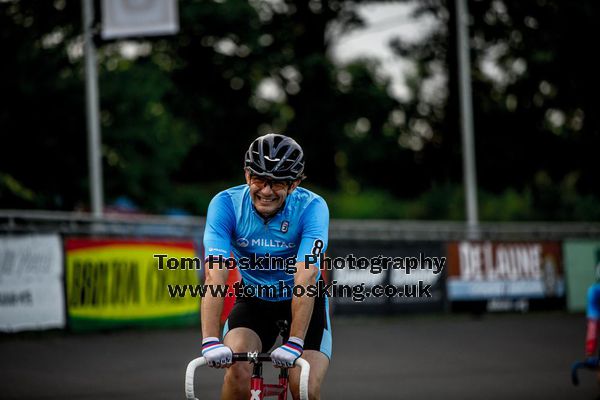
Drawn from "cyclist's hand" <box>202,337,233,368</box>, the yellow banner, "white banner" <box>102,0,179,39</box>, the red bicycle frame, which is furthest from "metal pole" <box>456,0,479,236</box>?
"cyclist's hand" <box>202,337,233,368</box>

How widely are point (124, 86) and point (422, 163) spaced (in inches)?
709

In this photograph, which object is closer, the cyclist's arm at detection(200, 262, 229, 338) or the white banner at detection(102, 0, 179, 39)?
the cyclist's arm at detection(200, 262, 229, 338)

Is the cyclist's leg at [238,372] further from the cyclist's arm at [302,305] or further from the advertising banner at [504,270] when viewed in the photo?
the advertising banner at [504,270]

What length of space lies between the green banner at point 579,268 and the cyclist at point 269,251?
56.4 ft

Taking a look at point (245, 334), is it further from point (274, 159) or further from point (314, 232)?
point (274, 159)

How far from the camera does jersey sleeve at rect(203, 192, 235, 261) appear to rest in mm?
5426

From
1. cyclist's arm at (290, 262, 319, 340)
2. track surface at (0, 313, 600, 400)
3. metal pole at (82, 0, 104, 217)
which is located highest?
metal pole at (82, 0, 104, 217)

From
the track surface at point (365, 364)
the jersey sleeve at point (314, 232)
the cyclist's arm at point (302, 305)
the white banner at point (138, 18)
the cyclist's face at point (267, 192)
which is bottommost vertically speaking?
the track surface at point (365, 364)

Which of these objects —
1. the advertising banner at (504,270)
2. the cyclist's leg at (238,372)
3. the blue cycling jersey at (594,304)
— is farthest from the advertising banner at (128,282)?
the cyclist's leg at (238,372)

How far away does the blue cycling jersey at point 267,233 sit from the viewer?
5500 mm

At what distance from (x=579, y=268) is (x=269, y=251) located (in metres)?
17.8

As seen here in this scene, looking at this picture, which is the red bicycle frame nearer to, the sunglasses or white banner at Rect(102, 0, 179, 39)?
the sunglasses

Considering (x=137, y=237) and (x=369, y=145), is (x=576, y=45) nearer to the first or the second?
(x=369, y=145)

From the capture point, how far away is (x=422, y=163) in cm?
4103
